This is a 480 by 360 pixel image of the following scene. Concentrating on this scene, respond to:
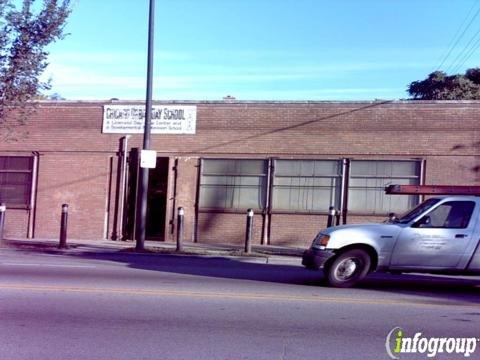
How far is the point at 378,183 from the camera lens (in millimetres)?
20219

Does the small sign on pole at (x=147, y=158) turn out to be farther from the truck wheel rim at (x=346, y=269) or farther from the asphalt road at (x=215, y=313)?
the truck wheel rim at (x=346, y=269)

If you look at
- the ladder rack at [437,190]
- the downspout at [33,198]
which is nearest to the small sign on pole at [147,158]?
the downspout at [33,198]

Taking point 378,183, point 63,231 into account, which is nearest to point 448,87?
point 378,183

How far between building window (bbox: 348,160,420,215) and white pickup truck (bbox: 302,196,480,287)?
8.90 m

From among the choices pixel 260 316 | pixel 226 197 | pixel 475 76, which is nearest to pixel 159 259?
pixel 226 197

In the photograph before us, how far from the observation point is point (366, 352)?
6.78 m

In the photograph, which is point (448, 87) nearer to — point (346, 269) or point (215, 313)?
point (346, 269)

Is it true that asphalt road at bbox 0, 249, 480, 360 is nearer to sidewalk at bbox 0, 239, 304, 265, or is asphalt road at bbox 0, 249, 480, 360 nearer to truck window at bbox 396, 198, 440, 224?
truck window at bbox 396, 198, 440, 224

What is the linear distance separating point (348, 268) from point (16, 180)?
14.6m

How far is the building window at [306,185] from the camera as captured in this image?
20.4 meters

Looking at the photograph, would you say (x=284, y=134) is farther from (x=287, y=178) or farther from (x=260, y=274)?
(x=260, y=274)

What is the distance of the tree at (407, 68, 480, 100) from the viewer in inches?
1487

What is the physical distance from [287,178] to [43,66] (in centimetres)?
805

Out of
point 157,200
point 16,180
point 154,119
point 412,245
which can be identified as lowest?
point 412,245
